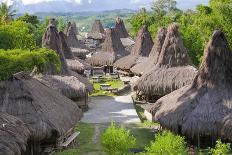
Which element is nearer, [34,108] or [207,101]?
[34,108]

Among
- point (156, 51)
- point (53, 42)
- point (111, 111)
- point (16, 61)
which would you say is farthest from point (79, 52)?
point (16, 61)

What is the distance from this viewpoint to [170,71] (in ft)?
97.0

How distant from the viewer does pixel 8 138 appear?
14.4 meters

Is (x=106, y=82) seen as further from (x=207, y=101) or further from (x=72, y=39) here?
(x=207, y=101)

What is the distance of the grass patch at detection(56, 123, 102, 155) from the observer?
65.6ft

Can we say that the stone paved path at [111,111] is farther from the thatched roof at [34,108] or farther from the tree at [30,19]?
the tree at [30,19]

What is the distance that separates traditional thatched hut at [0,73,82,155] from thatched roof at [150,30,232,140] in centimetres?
474

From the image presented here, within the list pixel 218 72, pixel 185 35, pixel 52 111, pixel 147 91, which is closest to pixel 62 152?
pixel 52 111

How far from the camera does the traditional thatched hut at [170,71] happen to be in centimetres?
2909

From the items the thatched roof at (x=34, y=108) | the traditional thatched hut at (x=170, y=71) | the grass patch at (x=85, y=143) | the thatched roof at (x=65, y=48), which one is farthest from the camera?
the thatched roof at (x=65, y=48)

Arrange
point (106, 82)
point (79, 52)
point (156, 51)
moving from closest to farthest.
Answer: point (156, 51) → point (106, 82) → point (79, 52)

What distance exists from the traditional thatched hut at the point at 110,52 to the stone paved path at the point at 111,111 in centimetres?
1222

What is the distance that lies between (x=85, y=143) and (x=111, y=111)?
330 inches

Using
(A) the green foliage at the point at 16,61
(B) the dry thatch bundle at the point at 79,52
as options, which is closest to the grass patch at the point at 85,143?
(A) the green foliage at the point at 16,61
